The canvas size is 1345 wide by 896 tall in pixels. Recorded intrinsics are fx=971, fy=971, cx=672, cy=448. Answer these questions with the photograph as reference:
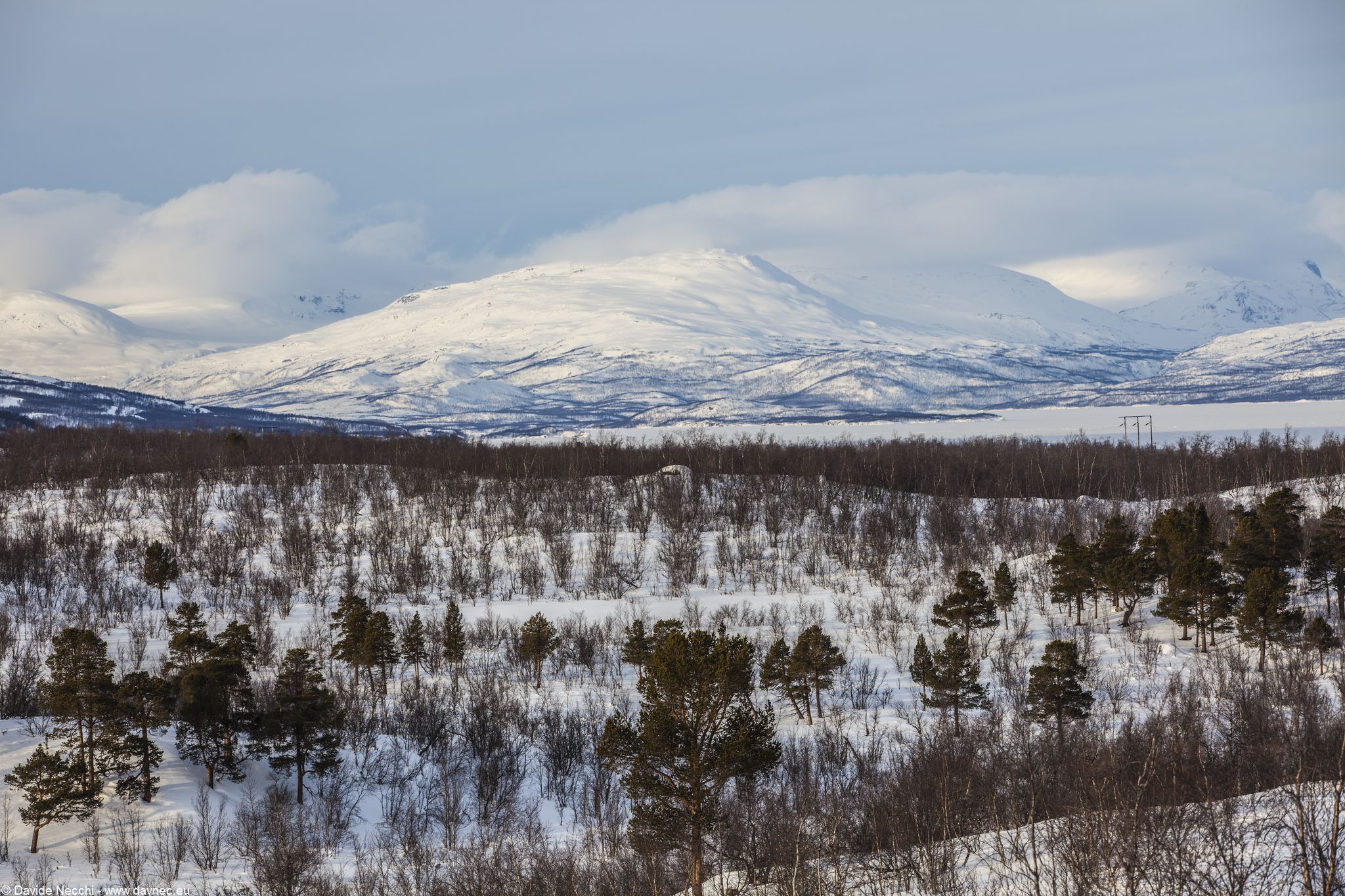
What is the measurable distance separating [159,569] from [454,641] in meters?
17.9

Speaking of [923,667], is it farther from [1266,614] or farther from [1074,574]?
[1074,574]

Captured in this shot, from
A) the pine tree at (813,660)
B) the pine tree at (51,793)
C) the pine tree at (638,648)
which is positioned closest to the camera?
the pine tree at (51,793)

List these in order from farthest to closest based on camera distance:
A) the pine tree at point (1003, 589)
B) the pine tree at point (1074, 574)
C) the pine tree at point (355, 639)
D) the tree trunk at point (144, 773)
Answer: the pine tree at point (1003, 589) < the pine tree at point (1074, 574) < the pine tree at point (355, 639) < the tree trunk at point (144, 773)

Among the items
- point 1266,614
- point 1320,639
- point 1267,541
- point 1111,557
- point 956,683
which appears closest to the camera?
point 956,683

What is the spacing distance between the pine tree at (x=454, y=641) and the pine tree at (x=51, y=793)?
1794 centimetres

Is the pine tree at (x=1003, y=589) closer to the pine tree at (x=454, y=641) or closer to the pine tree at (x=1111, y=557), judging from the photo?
the pine tree at (x=1111, y=557)

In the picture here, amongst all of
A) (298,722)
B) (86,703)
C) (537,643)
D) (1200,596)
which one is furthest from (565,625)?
(1200,596)

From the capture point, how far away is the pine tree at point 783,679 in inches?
1305

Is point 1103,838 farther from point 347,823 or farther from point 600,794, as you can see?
point 347,823

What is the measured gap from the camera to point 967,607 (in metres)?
39.8

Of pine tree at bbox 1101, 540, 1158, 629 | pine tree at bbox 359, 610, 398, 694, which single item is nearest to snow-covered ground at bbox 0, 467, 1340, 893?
pine tree at bbox 359, 610, 398, 694

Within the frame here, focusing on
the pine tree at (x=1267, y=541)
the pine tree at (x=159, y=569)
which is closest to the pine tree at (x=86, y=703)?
the pine tree at (x=159, y=569)

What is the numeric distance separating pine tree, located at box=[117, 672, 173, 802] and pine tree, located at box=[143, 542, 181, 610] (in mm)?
25458

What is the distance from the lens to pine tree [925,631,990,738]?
1189 inches
